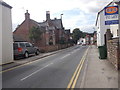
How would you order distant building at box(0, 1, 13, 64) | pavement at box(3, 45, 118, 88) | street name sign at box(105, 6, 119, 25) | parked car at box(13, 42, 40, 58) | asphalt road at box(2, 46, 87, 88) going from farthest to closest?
parked car at box(13, 42, 40, 58), distant building at box(0, 1, 13, 64), street name sign at box(105, 6, 119, 25), asphalt road at box(2, 46, 87, 88), pavement at box(3, 45, 118, 88)

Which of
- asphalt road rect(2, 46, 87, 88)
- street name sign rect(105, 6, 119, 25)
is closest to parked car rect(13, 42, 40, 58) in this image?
asphalt road rect(2, 46, 87, 88)

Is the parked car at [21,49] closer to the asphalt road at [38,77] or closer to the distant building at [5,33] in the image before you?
the distant building at [5,33]

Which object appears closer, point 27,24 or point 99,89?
point 99,89

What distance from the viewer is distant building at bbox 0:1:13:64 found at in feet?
46.1

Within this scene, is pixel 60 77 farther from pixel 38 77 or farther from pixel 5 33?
pixel 5 33

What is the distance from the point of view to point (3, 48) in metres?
14.1

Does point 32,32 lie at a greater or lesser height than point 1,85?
greater

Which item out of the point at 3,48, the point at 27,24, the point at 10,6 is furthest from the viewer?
the point at 27,24

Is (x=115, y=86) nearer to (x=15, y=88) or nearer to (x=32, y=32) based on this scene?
(x=15, y=88)

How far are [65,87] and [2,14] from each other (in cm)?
1080

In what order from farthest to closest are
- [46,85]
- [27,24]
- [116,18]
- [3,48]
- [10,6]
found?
[27,24] < [10,6] < [3,48] < [116,18] < [46,85]

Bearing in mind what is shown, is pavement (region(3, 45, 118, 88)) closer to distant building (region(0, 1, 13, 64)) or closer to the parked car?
distant building (region(0, 1, 13, 64))

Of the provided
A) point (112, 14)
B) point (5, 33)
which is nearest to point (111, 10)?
point (112, 14)

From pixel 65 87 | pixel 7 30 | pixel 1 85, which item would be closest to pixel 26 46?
pixel 7 30
